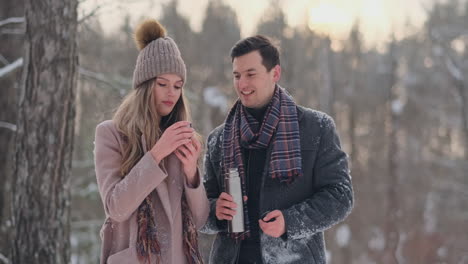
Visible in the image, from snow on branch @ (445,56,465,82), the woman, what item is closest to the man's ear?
the woman

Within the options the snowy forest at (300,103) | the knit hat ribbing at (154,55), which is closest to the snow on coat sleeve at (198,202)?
the knit hat ribbing at (154,55)

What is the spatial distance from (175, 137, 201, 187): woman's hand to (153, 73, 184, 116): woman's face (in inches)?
10.3

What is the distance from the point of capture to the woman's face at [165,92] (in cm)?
253

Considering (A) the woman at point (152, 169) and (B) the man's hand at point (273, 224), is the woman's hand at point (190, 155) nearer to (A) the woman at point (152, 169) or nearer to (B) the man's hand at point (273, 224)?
(A) the woman at point (152, 169)

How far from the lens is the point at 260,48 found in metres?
2.79

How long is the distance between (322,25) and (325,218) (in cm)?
1118

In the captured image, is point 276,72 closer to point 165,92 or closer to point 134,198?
point 165,92

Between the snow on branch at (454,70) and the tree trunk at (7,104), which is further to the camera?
the snow on branch at (454,70)

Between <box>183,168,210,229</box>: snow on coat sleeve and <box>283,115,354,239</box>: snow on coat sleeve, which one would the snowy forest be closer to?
<box>183,168,210,229</box>: snow on coat sleeve

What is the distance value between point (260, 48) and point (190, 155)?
2.61ft

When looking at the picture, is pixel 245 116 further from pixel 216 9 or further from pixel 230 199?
pixel 216 9

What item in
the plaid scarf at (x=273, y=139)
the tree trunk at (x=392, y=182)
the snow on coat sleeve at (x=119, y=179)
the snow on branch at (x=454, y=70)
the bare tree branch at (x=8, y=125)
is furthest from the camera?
the tree trunk at (x=392, y=182)

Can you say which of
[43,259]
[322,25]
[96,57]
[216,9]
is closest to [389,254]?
[322,25]

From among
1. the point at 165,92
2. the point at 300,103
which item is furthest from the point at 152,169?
the point at 300,103
